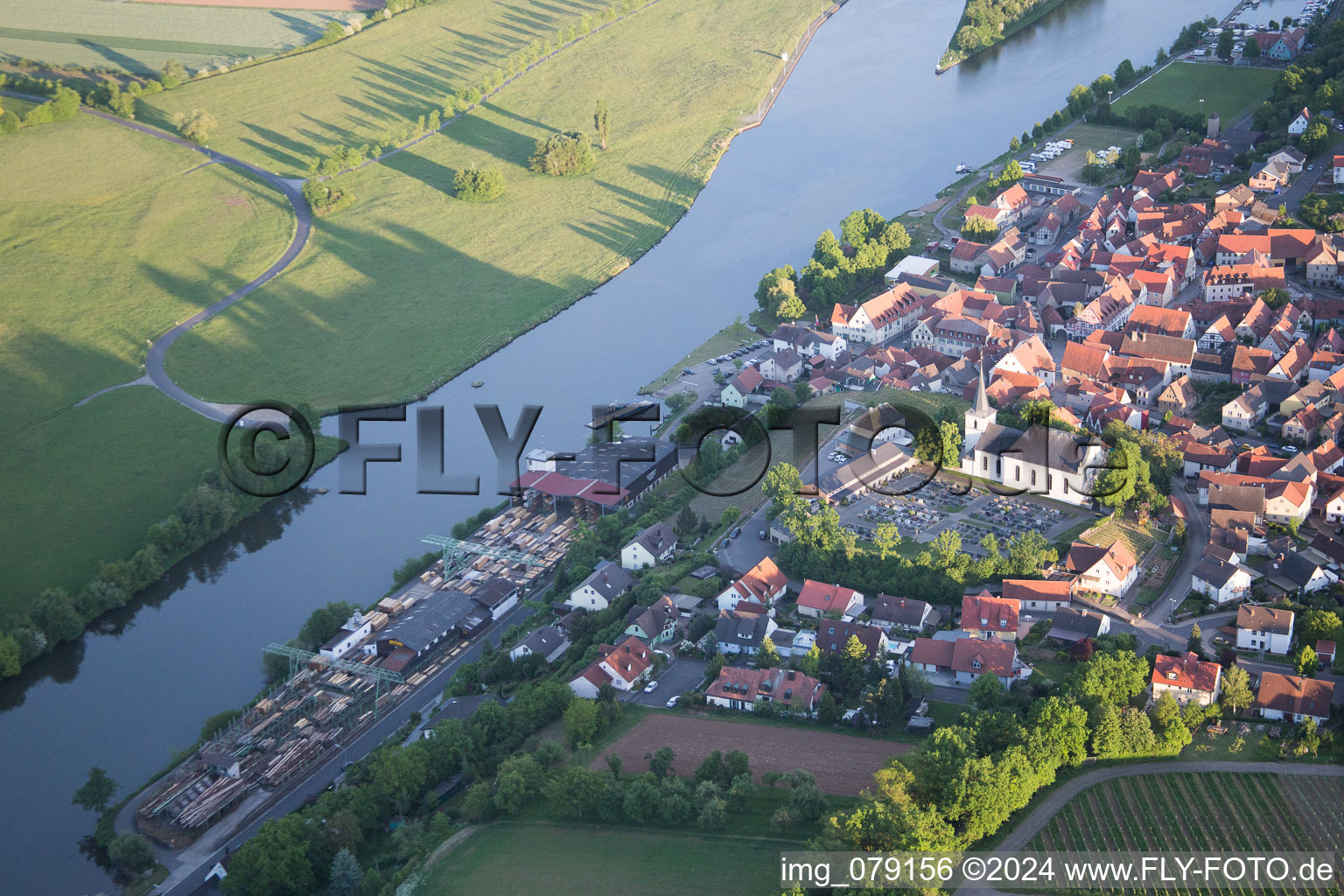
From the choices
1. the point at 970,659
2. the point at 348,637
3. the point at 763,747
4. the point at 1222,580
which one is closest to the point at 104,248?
the point at 348,637

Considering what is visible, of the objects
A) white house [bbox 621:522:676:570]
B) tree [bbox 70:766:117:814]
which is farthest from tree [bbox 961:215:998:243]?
tree [bbox 70:766:117:814]

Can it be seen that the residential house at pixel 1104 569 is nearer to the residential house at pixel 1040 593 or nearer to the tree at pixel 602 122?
the residential house at pixel 1040 593

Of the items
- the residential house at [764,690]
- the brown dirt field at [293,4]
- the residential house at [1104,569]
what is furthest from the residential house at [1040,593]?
the brown dirt field at [293,4]

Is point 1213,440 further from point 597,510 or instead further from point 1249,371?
point 597,510

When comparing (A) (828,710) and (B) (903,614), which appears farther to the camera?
(B) (903,614)

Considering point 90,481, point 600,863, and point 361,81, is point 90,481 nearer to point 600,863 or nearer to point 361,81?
point 600,863

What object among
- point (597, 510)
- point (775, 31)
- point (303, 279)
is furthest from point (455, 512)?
point (775, 31)
